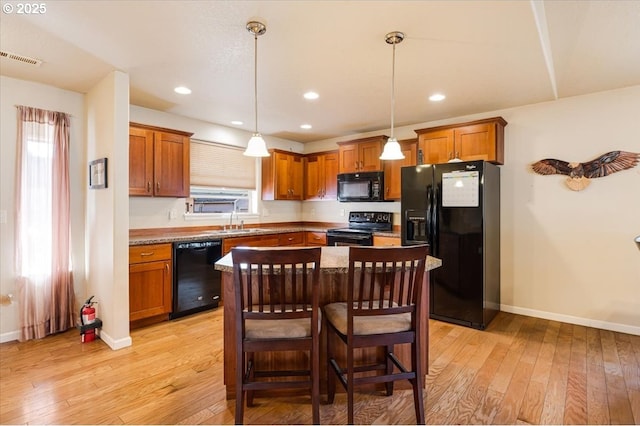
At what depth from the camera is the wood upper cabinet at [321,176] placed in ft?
17.8

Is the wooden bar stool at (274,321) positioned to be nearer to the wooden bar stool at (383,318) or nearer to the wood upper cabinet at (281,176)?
the wooden bar stool at (383,318)

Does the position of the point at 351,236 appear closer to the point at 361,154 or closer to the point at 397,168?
the point at 397,168

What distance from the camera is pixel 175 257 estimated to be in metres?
3.62

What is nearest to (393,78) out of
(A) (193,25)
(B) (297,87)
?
(B) (297,87)

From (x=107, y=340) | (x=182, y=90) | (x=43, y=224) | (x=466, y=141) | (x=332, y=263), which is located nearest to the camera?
(x=332, y=263)

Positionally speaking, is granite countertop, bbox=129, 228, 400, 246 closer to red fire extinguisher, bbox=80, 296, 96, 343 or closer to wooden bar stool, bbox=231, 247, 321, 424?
red fire extinguisher, bbox=80, 296, 96, 343

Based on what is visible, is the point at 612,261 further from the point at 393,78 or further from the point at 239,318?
the point at 239,318

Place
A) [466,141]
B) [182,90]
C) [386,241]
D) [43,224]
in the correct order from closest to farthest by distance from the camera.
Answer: [43,224], [182,90], [466,141], [386,241]

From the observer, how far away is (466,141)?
3.94m

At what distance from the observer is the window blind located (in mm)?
4578

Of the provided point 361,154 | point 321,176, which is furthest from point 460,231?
point 321,176

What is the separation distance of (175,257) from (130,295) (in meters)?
0.57

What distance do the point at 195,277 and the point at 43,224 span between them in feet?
5.08

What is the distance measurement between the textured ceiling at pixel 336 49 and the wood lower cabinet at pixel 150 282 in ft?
5.66
